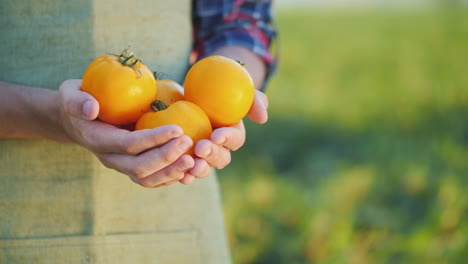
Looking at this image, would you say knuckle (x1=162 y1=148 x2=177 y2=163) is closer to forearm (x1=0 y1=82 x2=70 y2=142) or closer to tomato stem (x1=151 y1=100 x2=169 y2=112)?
tomato stem (x1=151 y1=100 x2=169 y2=112)

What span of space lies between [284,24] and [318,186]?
5553 mm

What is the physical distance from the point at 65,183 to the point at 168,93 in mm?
391

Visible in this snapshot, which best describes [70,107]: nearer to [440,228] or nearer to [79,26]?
[79,26]

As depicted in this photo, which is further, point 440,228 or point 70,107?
point 440,228

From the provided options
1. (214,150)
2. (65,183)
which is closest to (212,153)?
(214,150)

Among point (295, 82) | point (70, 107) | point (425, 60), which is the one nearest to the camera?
point (70, 107)

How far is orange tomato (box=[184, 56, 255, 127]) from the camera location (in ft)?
3.85

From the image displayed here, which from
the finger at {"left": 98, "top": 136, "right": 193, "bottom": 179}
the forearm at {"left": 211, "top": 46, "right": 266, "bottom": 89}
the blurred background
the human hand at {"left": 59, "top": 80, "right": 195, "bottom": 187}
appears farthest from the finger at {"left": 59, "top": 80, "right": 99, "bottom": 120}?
the blurred background

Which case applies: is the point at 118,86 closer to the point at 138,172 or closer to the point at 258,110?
the point at 138,172

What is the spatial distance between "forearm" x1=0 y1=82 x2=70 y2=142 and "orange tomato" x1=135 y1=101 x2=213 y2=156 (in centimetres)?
28

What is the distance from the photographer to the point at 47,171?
1352mm

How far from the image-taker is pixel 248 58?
1.57m

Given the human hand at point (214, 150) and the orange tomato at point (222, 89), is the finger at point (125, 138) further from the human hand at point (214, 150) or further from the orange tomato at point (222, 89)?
the orange tomato at point (222, 89)

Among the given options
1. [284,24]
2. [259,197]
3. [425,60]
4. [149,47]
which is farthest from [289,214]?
[284,24]
